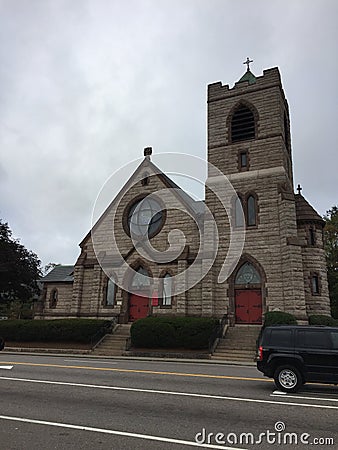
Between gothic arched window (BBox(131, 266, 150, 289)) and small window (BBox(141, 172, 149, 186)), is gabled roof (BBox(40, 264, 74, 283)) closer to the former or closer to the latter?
gothic arched window (BBox(131, 266, 150, 289))

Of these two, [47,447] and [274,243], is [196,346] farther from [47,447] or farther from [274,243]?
[47,447]

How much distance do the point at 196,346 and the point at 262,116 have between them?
16.7m

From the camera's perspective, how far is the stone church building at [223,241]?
23375 millimetres

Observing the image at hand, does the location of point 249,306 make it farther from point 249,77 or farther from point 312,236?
point 249,77

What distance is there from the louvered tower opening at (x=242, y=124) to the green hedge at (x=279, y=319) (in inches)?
505

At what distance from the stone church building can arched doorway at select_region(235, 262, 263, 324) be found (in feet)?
A: 0.20

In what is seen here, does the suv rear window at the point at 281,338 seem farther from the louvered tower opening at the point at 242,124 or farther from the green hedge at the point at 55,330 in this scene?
the louvered tower opening at the point at 242,124

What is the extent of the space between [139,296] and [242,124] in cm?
1439

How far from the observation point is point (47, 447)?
536 centimetres

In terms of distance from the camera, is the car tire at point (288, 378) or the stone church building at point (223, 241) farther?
the stone church building at point (223, 241)

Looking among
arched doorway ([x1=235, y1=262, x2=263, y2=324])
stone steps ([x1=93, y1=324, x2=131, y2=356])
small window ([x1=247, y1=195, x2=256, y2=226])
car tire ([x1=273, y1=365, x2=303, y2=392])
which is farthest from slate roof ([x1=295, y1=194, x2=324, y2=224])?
car tire ([x1=273, y1=365, x2=303, y2=392])

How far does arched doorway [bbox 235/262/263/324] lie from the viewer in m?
23.3

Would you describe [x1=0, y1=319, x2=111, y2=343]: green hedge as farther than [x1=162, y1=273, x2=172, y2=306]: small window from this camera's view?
No

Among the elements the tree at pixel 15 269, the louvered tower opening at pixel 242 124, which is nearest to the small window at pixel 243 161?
the louvered tower opening at pixel 242 124
